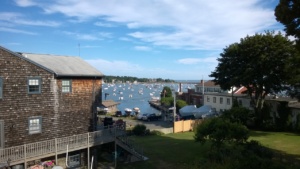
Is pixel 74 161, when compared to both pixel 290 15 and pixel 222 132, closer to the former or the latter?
pixel 222 132

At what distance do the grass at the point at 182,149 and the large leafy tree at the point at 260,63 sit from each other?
22.9ft

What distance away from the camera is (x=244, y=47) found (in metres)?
42.7

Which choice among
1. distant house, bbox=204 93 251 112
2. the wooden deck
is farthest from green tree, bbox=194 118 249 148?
distant house, bbox=204 93 251 112

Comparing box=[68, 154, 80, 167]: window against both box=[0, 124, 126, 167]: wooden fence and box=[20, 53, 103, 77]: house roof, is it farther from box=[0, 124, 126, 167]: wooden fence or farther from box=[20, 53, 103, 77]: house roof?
box=[20, 53, 103, 77]: house roof

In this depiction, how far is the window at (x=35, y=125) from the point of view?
22.5m

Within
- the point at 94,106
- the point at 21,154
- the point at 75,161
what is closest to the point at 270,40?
the point at 94,106

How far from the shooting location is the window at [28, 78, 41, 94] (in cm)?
2241

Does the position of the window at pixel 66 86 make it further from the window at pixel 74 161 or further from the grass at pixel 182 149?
the grass at pixel 182 149

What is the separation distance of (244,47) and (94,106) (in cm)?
2587

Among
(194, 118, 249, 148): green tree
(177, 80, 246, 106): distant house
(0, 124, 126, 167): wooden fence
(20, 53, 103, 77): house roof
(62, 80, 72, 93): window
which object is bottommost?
(0, 124, 126, 167): wooden fence

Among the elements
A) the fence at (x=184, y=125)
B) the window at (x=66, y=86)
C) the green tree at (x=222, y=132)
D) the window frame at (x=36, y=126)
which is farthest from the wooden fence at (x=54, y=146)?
the fence at (x=184, y=125)

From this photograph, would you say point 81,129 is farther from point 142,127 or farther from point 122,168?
point 142,127

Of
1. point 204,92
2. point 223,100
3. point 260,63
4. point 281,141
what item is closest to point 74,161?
point 281,141

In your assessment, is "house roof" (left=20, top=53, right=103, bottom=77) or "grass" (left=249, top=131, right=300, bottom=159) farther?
"grass" (left=249, top=131, right=300, bottom=159)
